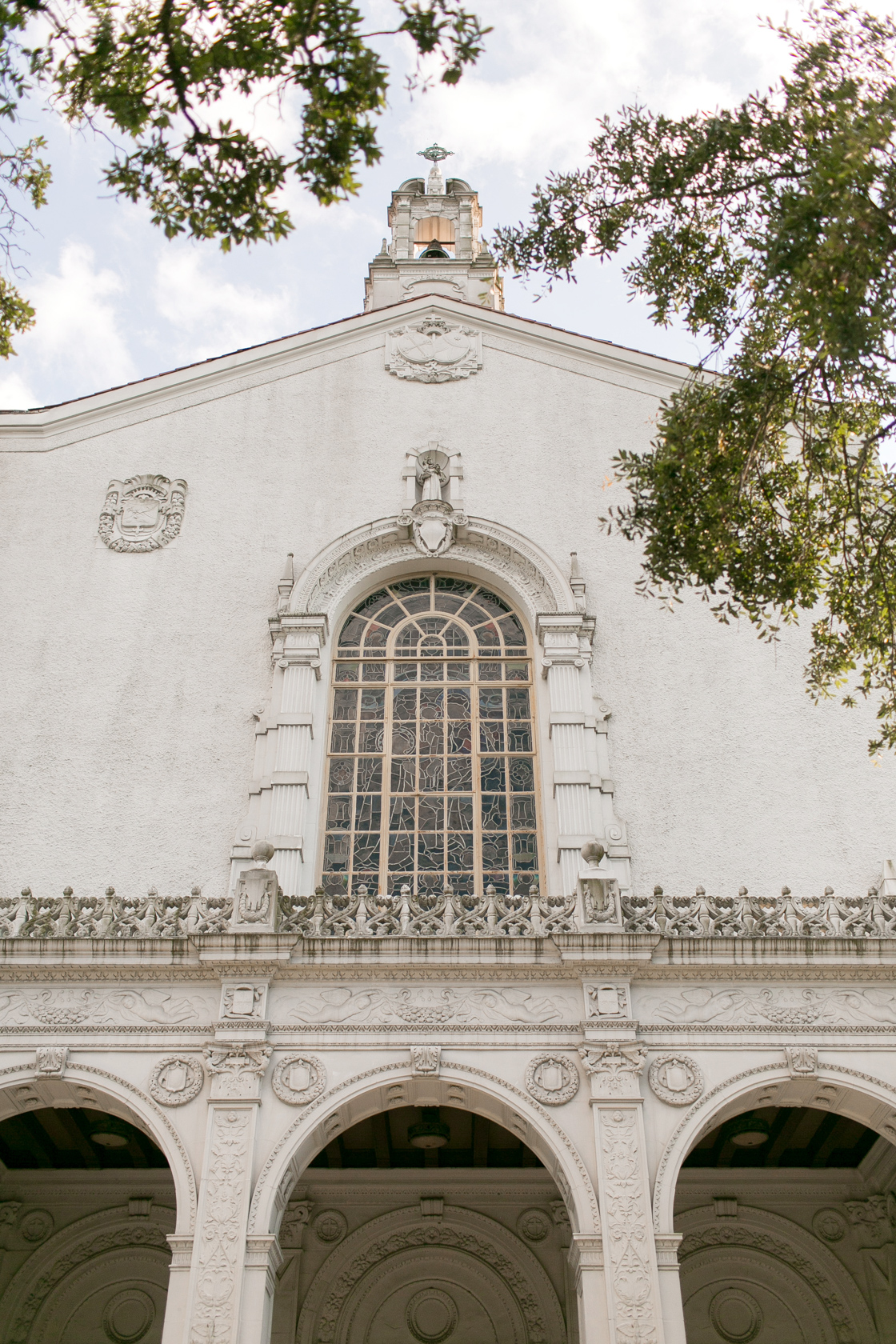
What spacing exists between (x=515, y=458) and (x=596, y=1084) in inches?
380

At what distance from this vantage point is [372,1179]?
1484 cm

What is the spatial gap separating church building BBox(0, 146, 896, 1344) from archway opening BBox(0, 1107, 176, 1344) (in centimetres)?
4

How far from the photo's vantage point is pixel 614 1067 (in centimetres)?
1171

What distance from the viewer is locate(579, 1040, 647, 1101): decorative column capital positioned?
1158cm

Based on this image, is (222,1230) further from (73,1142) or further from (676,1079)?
(73,1142)

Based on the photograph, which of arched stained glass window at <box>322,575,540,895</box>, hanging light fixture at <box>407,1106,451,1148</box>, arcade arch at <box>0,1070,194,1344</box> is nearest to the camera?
hanging light fixture at <box>407,1106,451,1148</box>

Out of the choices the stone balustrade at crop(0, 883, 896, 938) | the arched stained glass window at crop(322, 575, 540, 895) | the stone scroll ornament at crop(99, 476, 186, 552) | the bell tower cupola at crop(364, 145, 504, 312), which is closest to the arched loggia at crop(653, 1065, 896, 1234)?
the stone balustrade at crop(0, 883, 896, 938)

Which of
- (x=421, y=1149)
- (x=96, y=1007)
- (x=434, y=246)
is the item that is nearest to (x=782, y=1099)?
(x=421, y=1149)

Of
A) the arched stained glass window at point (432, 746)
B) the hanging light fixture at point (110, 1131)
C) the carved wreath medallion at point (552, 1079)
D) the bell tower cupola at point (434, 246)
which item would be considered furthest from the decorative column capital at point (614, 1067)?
the bell tower cupola at point (434, 246)

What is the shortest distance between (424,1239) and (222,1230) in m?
4.52

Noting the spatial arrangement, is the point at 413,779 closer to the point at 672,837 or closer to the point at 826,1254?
the point at 672,837

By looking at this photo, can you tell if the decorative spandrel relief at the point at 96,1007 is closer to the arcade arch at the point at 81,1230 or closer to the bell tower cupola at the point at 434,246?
the arcade arch at the point at 81,1230

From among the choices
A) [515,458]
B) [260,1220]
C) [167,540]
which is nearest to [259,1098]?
[260,1220]

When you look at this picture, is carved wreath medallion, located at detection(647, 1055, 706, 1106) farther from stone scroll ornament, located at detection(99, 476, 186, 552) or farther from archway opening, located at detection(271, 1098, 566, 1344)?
stone scroll ornament, located at detection(99, 476, 186, 552)
